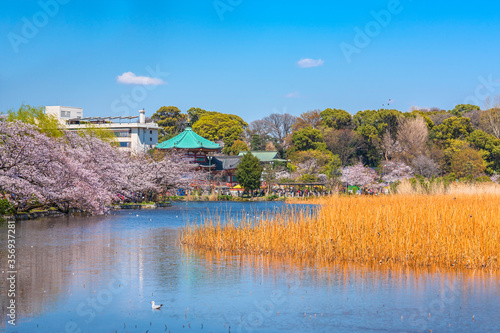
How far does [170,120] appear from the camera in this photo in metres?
89.8

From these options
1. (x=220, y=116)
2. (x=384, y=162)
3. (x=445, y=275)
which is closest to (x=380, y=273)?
(x=445, y=275)

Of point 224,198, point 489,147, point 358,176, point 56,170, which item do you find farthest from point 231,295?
point 489,147

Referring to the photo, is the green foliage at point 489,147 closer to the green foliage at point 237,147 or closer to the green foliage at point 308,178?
the green foliage at point 308,178

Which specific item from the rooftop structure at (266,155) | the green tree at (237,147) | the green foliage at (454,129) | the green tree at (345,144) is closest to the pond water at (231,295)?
the green tree at (345,144)

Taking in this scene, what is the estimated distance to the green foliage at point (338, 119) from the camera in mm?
70312

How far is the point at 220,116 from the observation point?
8550 cm

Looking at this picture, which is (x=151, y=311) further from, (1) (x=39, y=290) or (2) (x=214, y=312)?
(1) (x=39, y=290)

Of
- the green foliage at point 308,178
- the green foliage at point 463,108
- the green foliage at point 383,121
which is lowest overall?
the green foliage at point 308,178

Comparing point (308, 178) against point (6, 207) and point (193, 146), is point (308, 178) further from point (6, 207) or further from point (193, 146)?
point (6, 207)

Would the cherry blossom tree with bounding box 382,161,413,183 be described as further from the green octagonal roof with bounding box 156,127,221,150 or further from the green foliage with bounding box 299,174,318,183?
the green octagonal roof with bounding box 156,127,221,150

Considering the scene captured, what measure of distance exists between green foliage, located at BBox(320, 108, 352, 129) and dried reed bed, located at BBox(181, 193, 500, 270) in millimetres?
54948

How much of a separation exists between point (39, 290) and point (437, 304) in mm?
7463

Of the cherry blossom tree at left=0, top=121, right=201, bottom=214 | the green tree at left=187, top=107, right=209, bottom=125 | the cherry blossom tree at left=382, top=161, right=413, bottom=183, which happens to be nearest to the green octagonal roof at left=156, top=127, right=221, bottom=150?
the cherry blossom tree at left=382, top=161, right=413, bottom=183

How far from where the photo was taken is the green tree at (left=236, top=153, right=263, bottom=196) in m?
56.1
